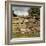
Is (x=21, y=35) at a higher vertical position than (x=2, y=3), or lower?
lower

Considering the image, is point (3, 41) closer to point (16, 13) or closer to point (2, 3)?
point (16, 13)

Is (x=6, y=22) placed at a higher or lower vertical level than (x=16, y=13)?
lower

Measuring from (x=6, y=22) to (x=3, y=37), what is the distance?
0.74 ft


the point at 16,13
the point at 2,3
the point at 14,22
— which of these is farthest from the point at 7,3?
the point at 14,22

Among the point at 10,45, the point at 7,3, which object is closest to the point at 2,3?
the point at 7,3

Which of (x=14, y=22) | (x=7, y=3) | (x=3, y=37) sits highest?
(x=7, y=3)

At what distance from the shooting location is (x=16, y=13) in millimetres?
1480

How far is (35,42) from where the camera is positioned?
59.2 inches

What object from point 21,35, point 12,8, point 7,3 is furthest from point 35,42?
point 7,3

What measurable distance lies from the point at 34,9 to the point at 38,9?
6 centimetres

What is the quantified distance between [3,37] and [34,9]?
0.63 m

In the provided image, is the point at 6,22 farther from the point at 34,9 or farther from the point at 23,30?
the point at 34,9

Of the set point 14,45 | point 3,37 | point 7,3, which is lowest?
point 14,45

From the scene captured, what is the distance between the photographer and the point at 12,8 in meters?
1.48
